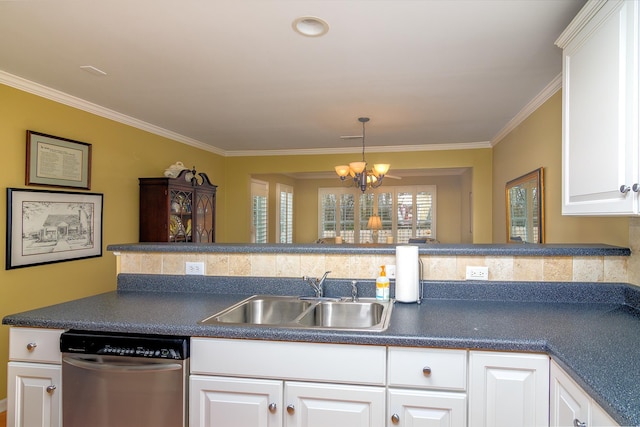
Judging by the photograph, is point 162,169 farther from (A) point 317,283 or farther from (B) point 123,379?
(B) point 123,379

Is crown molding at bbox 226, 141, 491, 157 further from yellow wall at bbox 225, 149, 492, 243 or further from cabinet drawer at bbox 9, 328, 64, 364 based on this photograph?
cabinet drawer at bbox 9, 328, 64, 364

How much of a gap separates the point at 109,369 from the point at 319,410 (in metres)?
0.84

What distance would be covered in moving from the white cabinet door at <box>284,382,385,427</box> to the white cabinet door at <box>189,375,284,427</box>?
0.05 m

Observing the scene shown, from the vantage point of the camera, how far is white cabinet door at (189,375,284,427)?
1.44 m

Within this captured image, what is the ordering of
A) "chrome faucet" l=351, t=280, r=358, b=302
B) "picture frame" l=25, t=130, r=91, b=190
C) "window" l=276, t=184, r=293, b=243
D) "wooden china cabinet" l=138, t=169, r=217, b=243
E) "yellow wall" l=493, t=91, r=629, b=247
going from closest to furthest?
"chrome faucet" l=351, t=280, r=358, b=302
"yellow wall" l=493, t=91, r=629, b=247
"picture frame" l=25, t=130, r=91, b=190
"wooden china cabinet" l=138, t=169, r=217, b=243
"window" l=276, t=184, r=293, b=243

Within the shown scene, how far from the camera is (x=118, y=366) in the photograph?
149 cm

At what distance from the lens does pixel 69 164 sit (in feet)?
10.4

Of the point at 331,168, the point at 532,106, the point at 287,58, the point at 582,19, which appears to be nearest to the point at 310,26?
the point at 287,58

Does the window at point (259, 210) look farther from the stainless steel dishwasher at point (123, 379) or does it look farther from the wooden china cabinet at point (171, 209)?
the stainless steel dishwasher at point (123, 379)

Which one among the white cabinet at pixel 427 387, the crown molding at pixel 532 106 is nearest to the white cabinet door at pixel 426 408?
the white cabinet at pixel 427 387

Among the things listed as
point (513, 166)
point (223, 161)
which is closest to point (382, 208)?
point (223, 161)

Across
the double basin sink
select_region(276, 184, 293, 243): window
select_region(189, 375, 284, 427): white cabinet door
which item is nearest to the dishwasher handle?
select_region(189, 375, 284, 427): white cabinet door

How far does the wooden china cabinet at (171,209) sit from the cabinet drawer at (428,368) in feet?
10.5

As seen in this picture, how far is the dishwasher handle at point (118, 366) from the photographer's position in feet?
4.80
